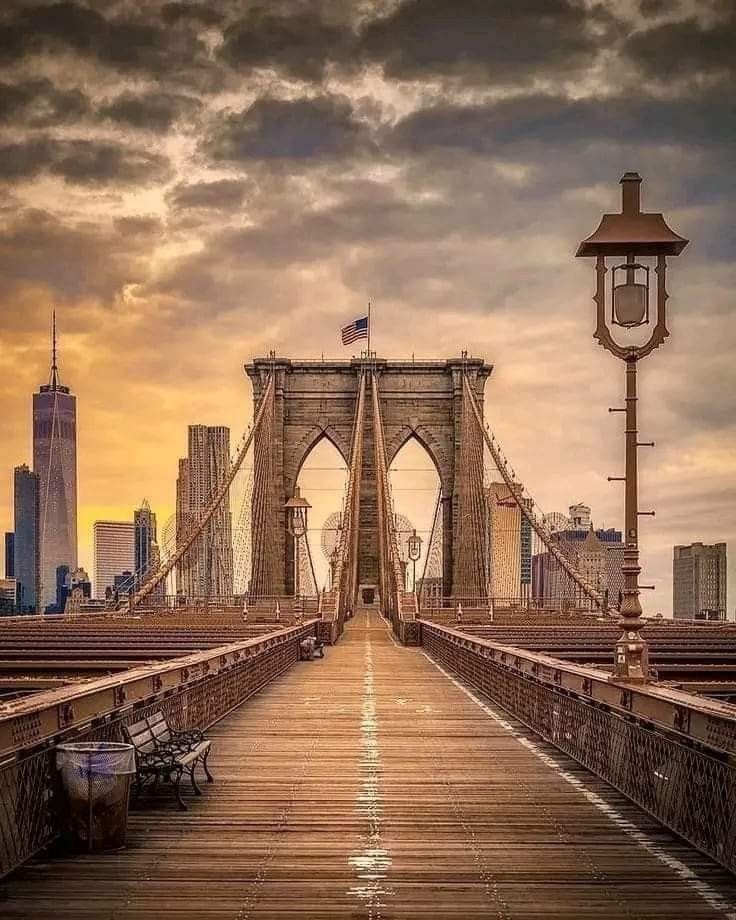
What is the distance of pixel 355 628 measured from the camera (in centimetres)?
5534

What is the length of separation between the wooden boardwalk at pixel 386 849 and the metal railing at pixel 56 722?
0.33 metres

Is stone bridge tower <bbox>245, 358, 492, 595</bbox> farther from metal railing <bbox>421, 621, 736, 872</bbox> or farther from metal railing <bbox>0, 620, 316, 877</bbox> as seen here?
metal railing <bbox>0, 620, 316, 877</bbox>

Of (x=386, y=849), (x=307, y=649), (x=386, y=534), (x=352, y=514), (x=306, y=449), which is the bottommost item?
(x=307, y=649)

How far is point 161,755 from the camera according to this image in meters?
9.93

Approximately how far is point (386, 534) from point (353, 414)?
20.5 meters

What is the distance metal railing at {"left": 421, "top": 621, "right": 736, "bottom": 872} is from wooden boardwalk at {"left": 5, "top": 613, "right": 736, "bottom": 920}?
20 cm

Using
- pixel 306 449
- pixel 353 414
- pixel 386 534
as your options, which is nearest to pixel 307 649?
pixel 386 534

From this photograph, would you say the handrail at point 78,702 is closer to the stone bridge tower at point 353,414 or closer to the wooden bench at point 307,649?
the wooden bench at point 307,649

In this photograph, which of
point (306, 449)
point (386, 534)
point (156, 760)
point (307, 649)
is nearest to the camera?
point (156, 760)

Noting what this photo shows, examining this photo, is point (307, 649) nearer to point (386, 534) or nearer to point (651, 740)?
point (651, 740)

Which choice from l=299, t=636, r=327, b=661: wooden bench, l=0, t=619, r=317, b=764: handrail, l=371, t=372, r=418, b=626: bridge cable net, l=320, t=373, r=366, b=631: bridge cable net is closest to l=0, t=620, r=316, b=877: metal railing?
l=0, t=619, r=317, b=764: handrail

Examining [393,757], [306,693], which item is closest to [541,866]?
[393,757]

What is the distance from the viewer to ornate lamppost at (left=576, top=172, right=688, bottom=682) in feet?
40.0

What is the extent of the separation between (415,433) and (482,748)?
77.8 meters
